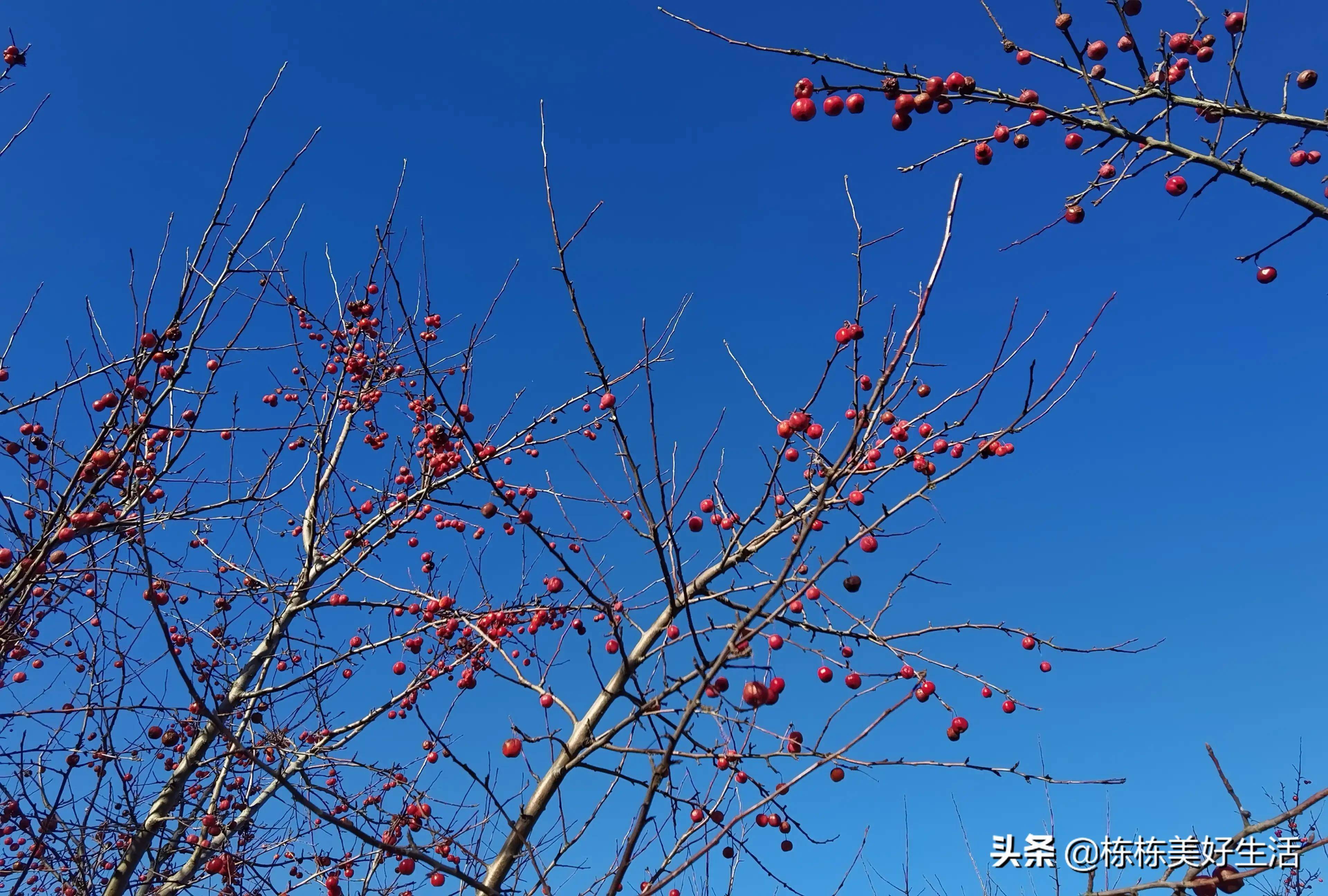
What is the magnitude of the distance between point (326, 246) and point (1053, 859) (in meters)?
7.18

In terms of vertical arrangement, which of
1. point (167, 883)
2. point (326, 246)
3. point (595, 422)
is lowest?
point (167, 883)

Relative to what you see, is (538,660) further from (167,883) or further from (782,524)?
(167,883)

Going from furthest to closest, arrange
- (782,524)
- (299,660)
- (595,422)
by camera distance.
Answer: (595,422), (299,660), (782,524)

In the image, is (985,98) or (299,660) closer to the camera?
(985,98)

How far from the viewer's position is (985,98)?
150 inches

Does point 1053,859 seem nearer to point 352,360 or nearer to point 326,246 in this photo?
point 352,360

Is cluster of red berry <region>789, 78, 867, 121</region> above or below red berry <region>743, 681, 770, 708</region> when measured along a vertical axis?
above

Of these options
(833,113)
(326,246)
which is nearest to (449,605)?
(326,246)

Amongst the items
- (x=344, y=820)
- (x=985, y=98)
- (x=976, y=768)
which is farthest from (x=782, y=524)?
(x=344, y=820)

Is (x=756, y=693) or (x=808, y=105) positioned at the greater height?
(x=808, y=105)

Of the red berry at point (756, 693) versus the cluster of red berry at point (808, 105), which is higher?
the cluster of red berry at point (808, 105)

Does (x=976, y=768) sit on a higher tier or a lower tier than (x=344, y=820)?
higher

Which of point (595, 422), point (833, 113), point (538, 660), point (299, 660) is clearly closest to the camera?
point (833, 113)

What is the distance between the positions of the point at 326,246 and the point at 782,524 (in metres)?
4.59
